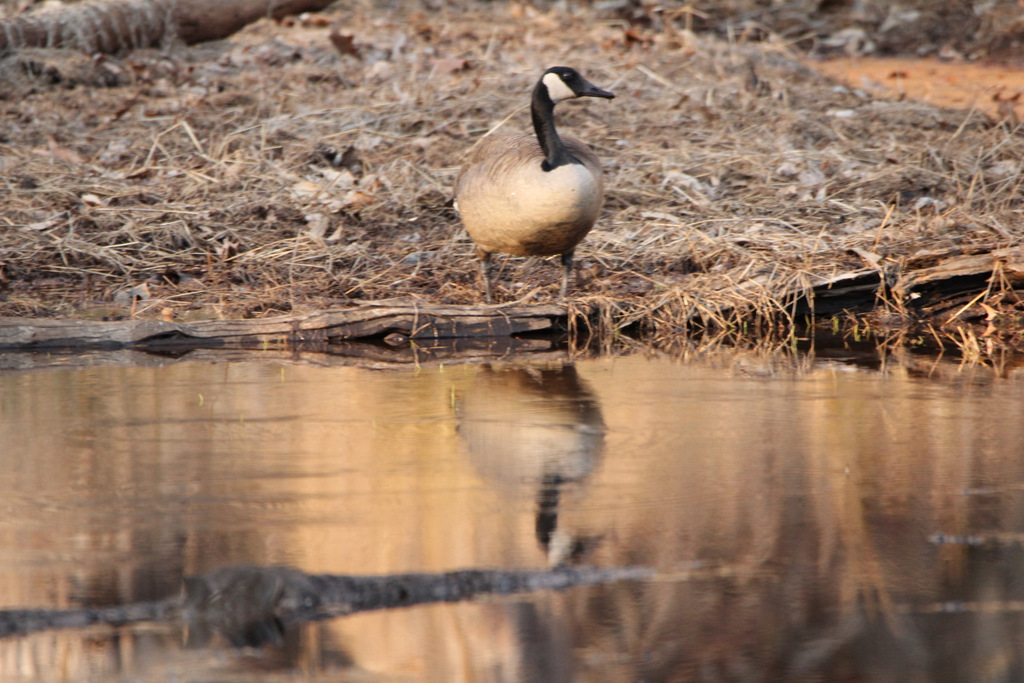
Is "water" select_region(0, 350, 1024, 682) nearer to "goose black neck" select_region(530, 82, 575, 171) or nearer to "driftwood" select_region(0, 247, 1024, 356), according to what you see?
"driftwood" select_region(0, 247, 1024, 356)

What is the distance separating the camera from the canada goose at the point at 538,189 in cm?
644

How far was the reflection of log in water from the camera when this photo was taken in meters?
3.04

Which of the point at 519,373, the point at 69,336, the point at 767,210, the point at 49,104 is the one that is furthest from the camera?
the point at 49,104

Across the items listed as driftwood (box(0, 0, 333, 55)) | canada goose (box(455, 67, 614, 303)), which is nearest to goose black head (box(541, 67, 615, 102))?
canada goose (box(455, 67, 614, 303))

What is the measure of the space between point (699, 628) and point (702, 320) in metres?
4.40

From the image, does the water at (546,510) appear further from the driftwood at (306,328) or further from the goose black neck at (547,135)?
the goose black neck at (547,135)

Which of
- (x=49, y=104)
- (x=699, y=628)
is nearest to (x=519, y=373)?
(x=699, y=628)

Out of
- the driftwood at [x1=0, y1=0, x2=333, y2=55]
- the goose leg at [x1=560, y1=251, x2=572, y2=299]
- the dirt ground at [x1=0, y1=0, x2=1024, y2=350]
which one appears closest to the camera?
the goose leg at [x1=560, y1=251, x2=572, y2=299]

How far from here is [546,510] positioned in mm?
3902

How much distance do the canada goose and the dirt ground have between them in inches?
25.0

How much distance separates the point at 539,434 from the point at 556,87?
301 centimetres

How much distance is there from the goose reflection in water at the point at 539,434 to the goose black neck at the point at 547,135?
1.19 meters

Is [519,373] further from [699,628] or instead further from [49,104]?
[49,104]

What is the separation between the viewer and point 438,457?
4.55 metres
